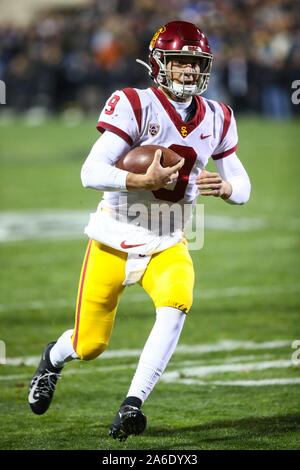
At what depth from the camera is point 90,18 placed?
24.2 m

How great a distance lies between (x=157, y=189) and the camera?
3854mm

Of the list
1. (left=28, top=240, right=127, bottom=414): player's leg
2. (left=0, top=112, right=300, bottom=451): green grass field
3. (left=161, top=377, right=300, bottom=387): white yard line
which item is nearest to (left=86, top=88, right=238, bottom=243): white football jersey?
(left=28, top=240, right=127, bottom=414): player's leg

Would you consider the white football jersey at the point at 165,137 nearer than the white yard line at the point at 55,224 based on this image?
Yes

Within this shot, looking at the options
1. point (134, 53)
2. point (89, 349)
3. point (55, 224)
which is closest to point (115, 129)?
point (89, 349)

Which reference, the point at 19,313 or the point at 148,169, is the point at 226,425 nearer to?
the point at 148,169

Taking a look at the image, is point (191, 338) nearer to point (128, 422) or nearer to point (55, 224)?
point (128, 422)

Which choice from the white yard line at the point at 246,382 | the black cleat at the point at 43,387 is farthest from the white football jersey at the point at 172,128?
the white yard line at the point at 246,382

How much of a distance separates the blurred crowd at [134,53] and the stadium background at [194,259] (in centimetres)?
4

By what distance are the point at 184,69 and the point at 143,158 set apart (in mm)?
490

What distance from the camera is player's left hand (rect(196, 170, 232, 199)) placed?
3.84 metres

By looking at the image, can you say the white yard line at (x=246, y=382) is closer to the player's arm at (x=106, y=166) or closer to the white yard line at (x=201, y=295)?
the player's arm at (x=106, y=166)

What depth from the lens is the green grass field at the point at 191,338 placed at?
4004mm

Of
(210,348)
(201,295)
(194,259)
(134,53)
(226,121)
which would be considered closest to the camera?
(226,121)

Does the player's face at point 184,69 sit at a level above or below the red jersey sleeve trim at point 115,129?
above
